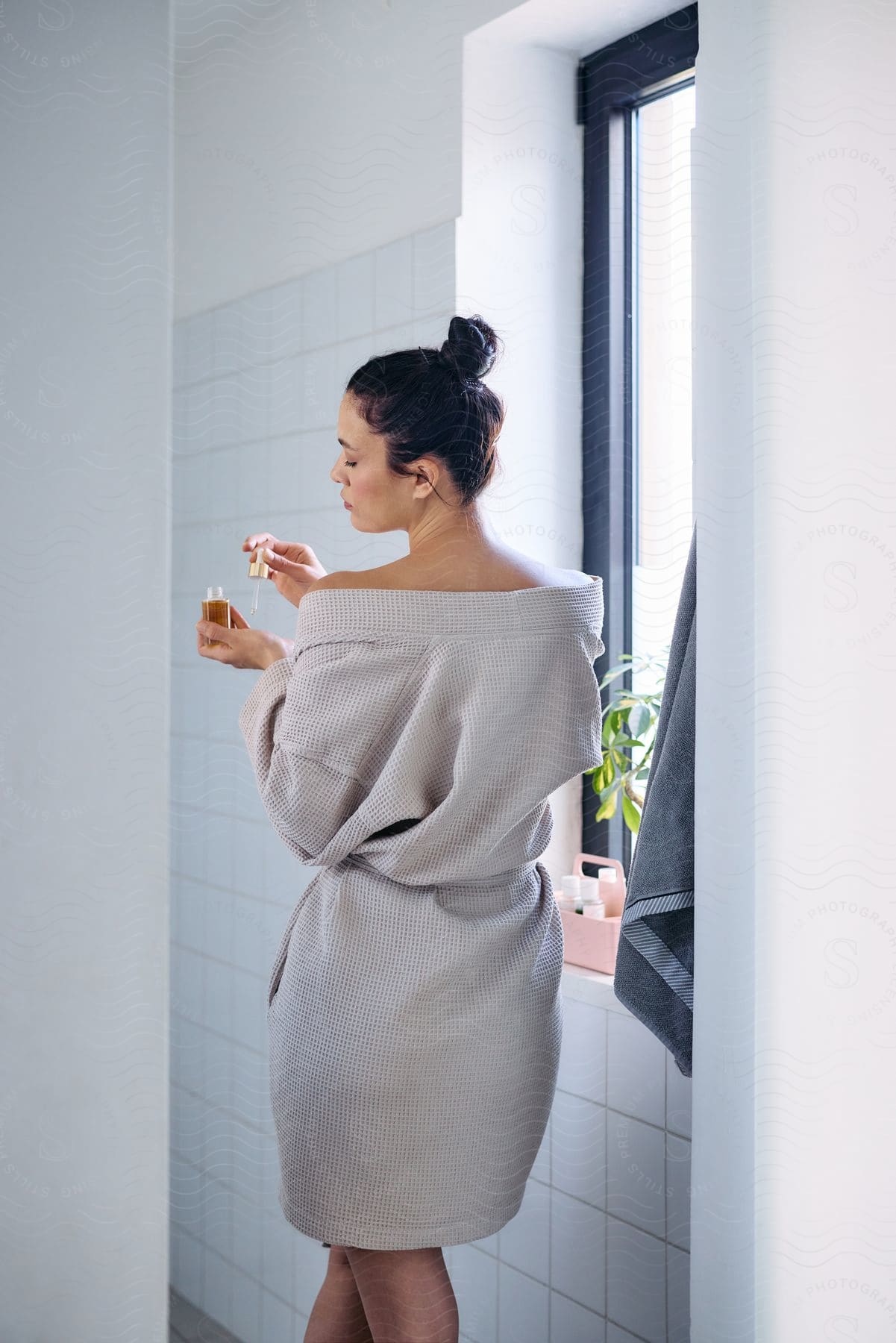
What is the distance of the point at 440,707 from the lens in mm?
837

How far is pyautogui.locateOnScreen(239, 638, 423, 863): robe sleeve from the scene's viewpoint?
830mm

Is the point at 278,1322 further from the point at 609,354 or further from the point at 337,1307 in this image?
the point at 609,354

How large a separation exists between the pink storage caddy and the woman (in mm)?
193

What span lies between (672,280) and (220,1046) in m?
0.91

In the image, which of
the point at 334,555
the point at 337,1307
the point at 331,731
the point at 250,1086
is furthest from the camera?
the point at 334,555

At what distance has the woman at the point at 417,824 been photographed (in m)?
0.84

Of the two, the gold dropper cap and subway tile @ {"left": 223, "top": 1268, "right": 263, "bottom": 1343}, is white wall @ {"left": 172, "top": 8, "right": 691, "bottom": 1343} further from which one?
the gold dropper cap

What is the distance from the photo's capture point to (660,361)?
1154 mm

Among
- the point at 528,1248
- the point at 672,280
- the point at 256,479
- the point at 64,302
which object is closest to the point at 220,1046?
the point at 528,1248

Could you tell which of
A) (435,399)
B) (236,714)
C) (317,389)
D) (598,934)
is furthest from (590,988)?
(317,389)

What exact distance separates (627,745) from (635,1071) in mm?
308

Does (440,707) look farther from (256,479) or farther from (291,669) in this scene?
(256,479)

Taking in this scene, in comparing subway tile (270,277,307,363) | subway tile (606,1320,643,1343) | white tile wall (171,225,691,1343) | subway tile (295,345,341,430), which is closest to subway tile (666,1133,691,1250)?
white tile wall (171,225,691,1343)

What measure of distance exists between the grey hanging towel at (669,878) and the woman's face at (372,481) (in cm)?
23
